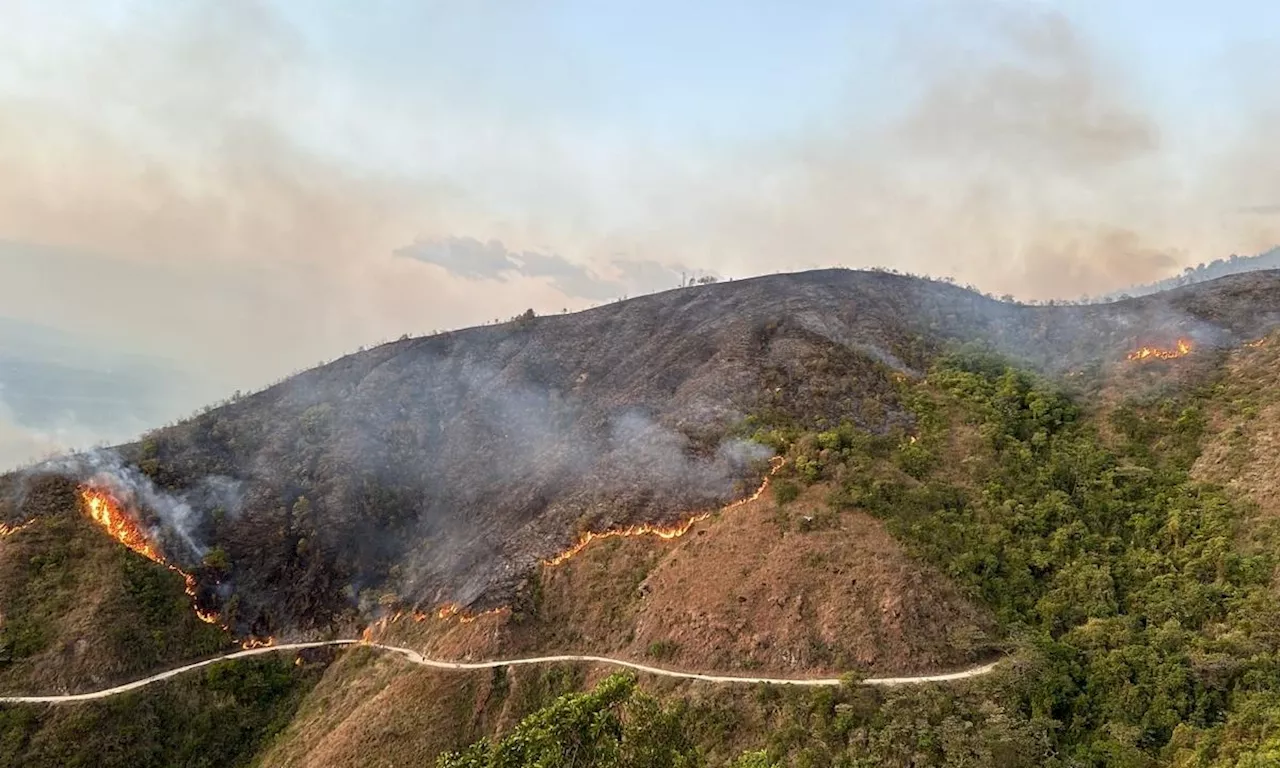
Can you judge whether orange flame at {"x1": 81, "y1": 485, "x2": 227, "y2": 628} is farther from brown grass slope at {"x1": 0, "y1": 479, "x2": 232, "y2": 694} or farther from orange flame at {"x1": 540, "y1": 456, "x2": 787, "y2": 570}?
orange flame at {"x1": 540, "y1": 456, "x2": 787, "y2": 570}

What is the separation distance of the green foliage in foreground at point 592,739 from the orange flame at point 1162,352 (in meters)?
48.9

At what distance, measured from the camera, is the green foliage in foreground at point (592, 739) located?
20.2 m

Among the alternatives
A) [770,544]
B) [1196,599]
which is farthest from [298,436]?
[1196,599]

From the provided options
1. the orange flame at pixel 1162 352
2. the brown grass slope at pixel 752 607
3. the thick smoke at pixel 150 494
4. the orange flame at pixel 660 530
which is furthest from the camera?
the orange flame at pixel 1162 352

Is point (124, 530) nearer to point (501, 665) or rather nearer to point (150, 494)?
point (150, 494)

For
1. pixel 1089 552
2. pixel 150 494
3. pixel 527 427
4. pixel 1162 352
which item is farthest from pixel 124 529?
pixel 1162 352

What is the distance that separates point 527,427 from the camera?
60.8 metres

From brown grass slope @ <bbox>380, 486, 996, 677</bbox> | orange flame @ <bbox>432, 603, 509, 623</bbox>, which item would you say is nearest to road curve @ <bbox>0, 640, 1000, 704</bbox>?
brown grass slope @ <bbox>380, 486, 996, 677</bbox>

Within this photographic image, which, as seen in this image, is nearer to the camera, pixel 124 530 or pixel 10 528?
pixel 10 528

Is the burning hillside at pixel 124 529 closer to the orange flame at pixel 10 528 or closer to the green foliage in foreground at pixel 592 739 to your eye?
the orange flame at pixel 10 528

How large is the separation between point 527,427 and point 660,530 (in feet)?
63.6

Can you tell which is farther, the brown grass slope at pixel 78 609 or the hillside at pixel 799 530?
the brown grass slope at pixel 78 609

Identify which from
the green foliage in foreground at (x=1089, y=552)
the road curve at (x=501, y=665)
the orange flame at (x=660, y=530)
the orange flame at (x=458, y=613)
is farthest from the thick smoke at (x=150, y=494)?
the green foliage in foreground at (x=1089, y=552)

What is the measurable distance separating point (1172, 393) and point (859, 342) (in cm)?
2106
